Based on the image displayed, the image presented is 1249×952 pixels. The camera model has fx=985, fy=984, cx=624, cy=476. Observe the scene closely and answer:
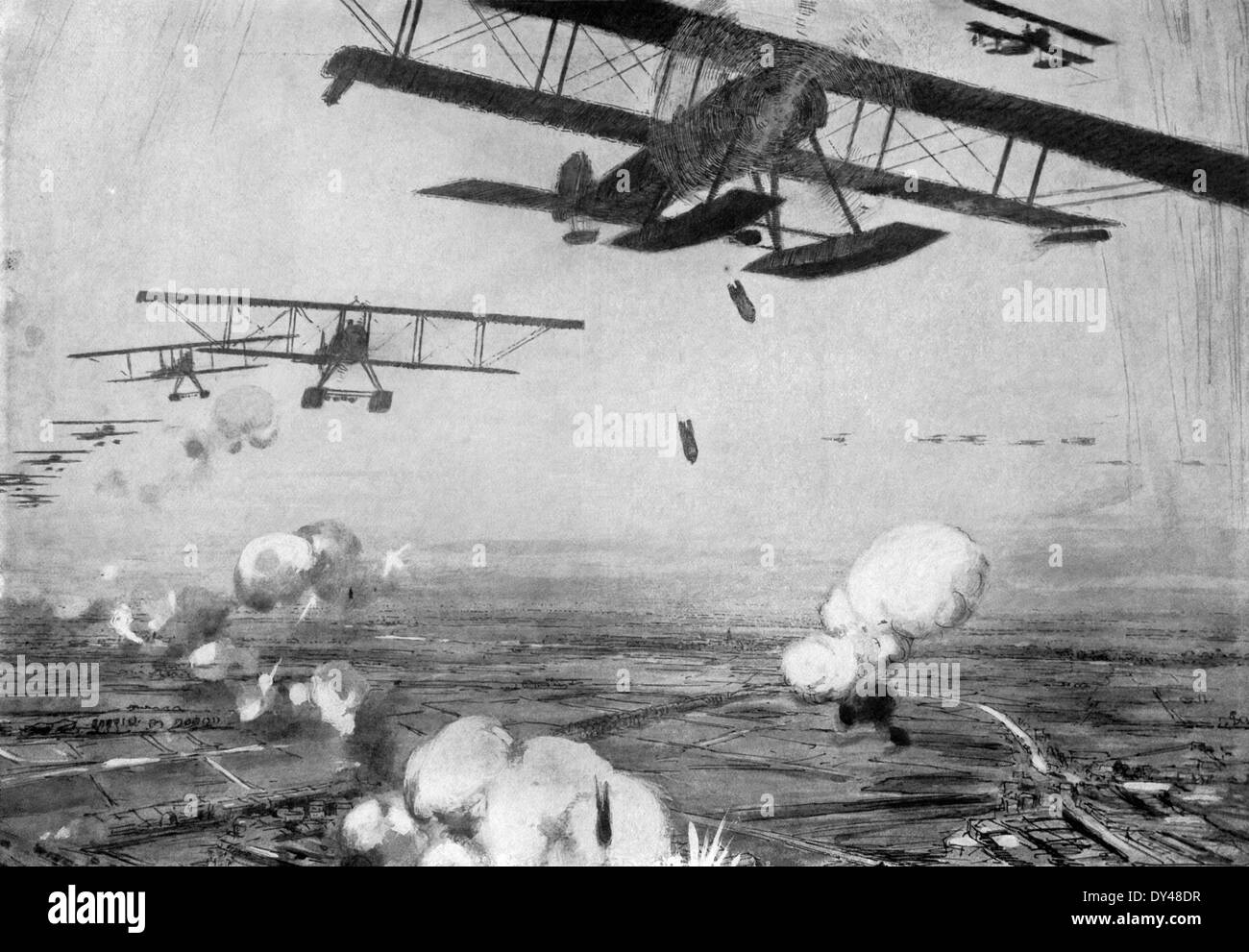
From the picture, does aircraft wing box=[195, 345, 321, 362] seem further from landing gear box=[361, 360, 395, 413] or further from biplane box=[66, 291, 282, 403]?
landing gear box=[361, 360, 395, 413]

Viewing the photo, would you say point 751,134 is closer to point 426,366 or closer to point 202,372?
point 426,366

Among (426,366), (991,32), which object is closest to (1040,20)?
(991,32)

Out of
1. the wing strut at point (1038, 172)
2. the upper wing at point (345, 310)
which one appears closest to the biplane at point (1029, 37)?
the wing strut at point (1038, 172)

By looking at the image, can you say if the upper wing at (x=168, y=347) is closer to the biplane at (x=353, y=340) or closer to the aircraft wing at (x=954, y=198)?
the biplane at (x=353, y=340)

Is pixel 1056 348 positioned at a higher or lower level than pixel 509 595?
higher

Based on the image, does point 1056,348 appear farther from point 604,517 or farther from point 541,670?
point 541,670
